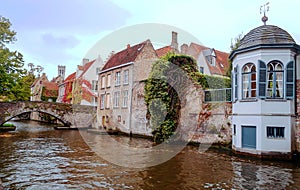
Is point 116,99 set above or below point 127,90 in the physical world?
below

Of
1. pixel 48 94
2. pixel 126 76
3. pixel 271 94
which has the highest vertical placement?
pixel 126 76

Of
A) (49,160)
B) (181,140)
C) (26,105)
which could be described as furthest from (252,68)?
(26,105)

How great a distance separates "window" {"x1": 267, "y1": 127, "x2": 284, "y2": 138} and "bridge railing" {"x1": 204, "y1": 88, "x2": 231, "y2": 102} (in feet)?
11.9

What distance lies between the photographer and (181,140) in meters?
17.3

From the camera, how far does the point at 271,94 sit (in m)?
11.8

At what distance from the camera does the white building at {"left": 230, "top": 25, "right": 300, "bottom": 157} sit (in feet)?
37.7

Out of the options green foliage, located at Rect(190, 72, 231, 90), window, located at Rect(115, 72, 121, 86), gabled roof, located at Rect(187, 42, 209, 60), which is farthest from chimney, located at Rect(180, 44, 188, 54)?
green foliage, located at Rect(190, 72, 231, 90)

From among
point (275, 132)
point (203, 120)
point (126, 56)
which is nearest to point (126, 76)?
point (126, 56)

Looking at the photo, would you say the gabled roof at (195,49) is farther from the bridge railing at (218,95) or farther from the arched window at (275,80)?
the arched window at (275,80)

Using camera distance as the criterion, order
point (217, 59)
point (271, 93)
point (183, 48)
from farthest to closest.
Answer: point (183, 48)
point (217, 59)
point (271, 93)

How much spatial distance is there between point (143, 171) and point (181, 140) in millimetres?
8213

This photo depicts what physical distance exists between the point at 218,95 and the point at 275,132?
15.2ft

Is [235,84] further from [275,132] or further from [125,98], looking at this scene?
[125,98]

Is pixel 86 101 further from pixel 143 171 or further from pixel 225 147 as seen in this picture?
pixel 143 171
